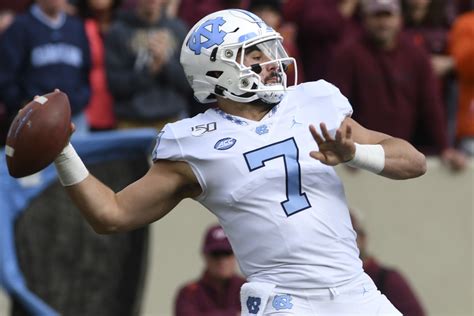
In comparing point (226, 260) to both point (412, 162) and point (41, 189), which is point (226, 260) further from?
point (412, 162)

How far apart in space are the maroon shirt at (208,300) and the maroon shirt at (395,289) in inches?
28.5

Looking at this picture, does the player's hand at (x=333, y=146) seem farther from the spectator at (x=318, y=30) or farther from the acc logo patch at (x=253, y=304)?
the spectator at (x=318, y=30)

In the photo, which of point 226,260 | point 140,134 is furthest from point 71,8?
point 226,260

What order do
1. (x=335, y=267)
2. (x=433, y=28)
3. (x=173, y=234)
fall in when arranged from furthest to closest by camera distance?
(x=433, y=28) < (x=173, y=234) < (x=335, y=267)

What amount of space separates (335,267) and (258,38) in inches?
33.7

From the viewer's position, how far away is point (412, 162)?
15.7 feet

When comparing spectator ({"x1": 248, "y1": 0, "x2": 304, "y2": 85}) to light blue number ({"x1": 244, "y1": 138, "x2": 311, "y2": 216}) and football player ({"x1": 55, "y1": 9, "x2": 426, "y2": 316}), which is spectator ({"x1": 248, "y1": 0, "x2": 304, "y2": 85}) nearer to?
football player ({"x1": 55, "y1": 9, "x2": 426, "y2": 316})

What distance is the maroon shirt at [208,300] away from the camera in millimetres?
7129

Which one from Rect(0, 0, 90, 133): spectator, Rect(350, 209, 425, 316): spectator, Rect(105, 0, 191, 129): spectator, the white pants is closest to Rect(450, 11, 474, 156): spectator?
Rect(350, 209, 425, 316): spectator

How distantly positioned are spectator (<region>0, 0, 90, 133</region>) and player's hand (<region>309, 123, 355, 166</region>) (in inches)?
140

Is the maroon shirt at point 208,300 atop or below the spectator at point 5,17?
below

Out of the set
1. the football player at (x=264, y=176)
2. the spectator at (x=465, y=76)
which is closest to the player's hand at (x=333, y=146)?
the football player at (x=264, y=176)

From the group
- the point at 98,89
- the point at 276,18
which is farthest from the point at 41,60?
the point at 276,18

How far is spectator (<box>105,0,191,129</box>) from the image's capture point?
8086mm
